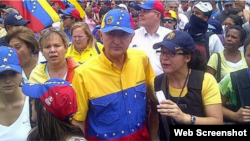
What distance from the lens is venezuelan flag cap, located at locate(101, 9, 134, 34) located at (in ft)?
9.54

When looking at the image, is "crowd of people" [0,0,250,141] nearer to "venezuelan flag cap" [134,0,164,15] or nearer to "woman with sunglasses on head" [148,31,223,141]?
"woman with sunglasses on head" [148,31,223,141]

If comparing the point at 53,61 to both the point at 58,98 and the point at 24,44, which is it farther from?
the point at 58,98

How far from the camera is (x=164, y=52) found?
9.69 feet

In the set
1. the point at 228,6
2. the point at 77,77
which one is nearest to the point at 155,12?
the point at 77,77

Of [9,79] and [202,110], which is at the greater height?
[9,79]

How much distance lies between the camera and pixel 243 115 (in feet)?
9.83

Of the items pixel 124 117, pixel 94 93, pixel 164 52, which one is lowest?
pixel 124 117

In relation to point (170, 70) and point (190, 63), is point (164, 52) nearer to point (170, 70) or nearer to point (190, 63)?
point (170, 70)

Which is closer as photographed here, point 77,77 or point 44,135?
point 44,135

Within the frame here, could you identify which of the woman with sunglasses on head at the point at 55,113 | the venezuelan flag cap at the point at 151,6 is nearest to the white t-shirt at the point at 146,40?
the venezuelan flag cap at the point at 151,6

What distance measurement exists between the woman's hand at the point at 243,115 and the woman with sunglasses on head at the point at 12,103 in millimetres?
1857

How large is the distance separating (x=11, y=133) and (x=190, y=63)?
1728mm

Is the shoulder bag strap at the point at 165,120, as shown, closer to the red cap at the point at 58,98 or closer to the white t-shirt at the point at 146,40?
the red cap at the point at 58,98

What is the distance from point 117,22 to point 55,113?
1044mm
